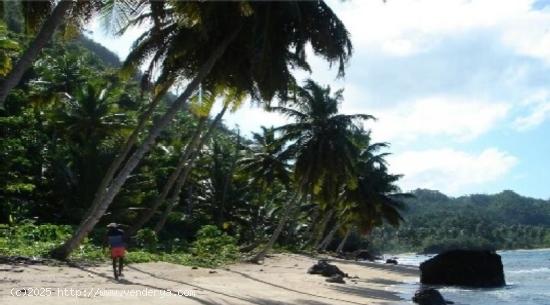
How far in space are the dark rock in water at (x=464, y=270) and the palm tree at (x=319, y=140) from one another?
6507 millimetres

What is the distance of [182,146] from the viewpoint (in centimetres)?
3941

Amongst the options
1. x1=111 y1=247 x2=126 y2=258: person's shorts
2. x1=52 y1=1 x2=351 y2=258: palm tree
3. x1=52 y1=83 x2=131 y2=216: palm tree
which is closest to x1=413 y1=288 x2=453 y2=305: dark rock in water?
x1=52 y1=1 x2=351 y2=258: palm tree

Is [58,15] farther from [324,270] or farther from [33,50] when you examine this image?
[324,270]

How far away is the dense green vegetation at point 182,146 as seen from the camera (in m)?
16.7

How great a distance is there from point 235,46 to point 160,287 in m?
8.78

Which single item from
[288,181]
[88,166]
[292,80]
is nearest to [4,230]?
[88,166]

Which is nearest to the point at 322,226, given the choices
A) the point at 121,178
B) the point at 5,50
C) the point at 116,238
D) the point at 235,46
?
the point at 235,46

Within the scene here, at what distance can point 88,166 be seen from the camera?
92.4ft

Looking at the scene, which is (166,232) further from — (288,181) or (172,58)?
(172,58)

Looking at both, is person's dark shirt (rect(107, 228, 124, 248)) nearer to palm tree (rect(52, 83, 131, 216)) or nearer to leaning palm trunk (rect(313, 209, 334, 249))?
palm tree (rect(52, 83, 131, 216))

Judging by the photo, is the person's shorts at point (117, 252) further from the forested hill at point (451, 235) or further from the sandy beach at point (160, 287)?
the forested hill at point (451, 235)

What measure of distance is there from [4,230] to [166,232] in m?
15.1

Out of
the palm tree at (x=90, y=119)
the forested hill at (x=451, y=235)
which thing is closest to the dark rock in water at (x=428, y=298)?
the palm tree at (x=90, y=119)

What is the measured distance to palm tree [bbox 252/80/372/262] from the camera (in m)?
28.5
